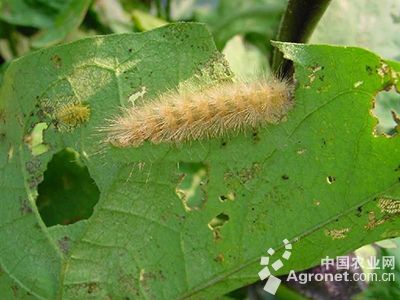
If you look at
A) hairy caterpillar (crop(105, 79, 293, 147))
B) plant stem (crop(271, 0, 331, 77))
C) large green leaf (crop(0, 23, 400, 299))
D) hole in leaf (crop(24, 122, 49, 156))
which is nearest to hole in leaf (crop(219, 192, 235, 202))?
large green leaf (crop(0, 23, 400, 299))

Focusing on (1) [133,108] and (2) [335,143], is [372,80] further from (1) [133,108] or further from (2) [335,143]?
(1) [133,108]

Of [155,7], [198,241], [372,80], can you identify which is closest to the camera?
[372,80]

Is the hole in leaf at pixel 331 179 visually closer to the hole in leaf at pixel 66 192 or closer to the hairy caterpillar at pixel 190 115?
the hairy caterpillar at pixel 190 115

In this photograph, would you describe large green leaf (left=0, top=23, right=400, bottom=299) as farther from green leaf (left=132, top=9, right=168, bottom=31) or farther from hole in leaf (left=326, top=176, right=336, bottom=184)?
green leaf (left=132, top=9, right=168, bottom=31)

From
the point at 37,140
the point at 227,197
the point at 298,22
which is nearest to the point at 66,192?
the point at 37,140

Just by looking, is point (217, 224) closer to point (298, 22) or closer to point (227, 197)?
point (227, 197)

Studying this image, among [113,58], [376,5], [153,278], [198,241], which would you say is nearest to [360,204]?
[198,241]
